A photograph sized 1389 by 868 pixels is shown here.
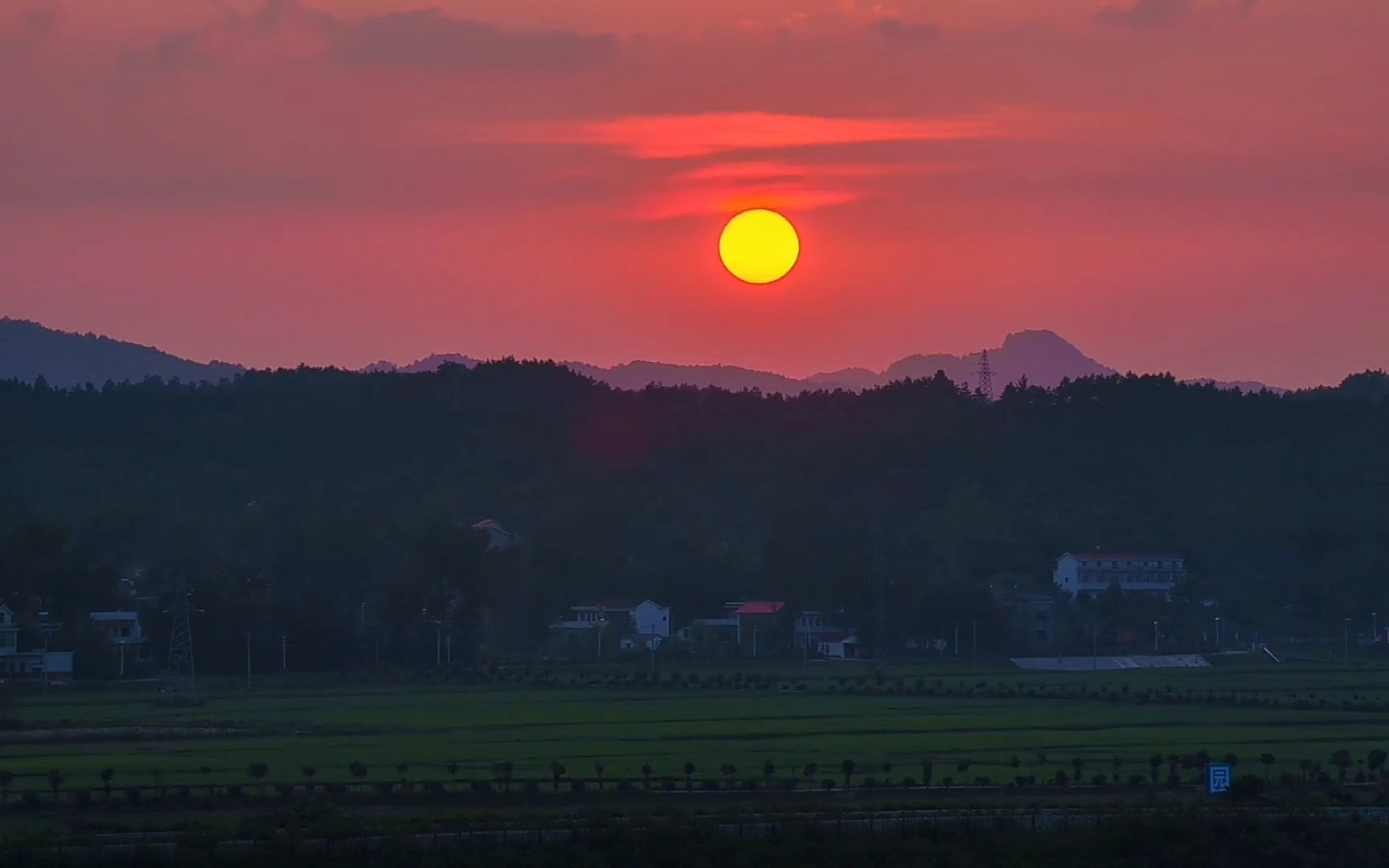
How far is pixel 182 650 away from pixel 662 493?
62328 millimetres

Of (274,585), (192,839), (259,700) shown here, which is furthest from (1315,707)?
(274,585)

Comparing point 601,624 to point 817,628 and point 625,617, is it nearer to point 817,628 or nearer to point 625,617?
point 625,617

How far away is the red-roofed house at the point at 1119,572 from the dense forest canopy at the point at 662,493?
1646mm

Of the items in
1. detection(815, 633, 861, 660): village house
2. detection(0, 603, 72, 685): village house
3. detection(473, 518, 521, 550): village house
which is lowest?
detection(0, 603, 72, 685): village house

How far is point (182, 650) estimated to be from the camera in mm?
70188

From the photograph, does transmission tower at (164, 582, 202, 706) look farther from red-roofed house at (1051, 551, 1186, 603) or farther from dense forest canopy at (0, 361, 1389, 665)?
red-roofed house at (1051, 551, 1186, 603)

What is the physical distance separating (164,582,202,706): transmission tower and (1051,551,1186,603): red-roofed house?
45.7 m

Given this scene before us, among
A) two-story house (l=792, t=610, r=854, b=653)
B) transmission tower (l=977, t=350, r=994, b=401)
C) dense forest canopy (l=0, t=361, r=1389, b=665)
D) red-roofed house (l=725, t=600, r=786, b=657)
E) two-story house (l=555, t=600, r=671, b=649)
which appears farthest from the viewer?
transmission tower (l=977, t=350, r=994, b=401)

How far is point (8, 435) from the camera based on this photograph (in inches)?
5630

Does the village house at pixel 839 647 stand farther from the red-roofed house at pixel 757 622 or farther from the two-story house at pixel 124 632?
the two-story house at pixel 124 632

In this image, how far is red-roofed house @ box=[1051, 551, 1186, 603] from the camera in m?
101

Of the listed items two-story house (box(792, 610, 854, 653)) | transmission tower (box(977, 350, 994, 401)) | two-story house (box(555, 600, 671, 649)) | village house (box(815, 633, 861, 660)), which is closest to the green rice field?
village house (box(815, 633, 861, 660))

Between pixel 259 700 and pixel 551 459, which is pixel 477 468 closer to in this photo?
pixel 551 459

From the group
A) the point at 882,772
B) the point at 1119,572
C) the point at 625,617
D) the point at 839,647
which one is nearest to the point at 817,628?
the point at 839,647
